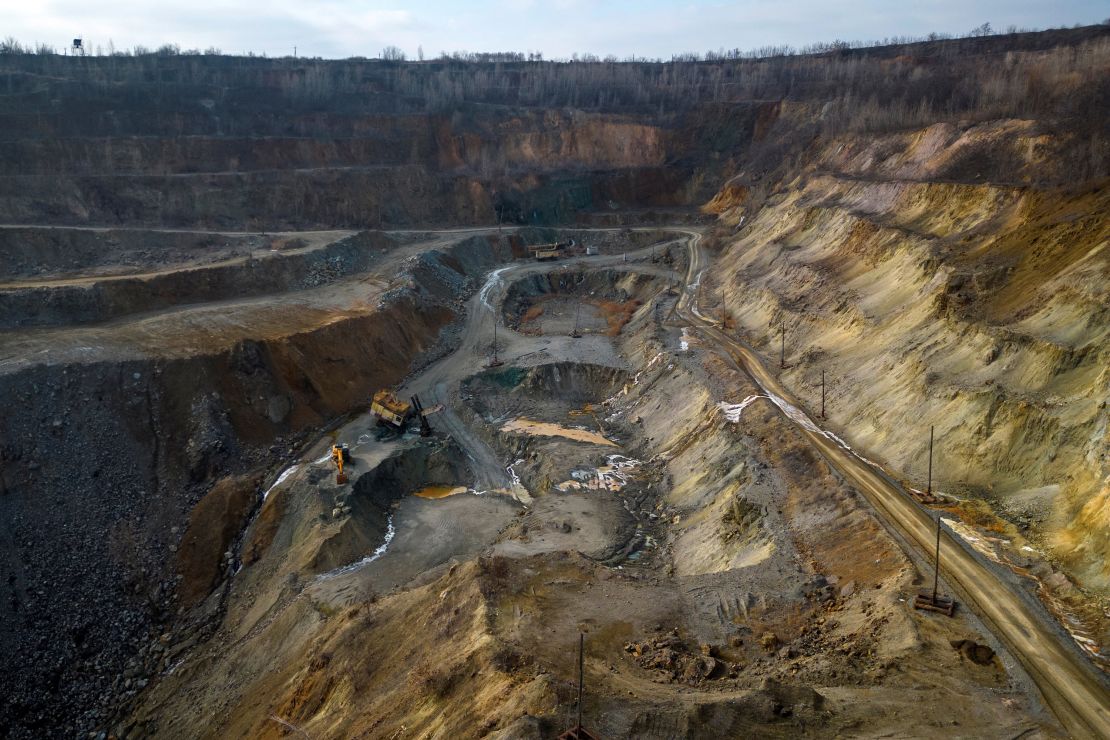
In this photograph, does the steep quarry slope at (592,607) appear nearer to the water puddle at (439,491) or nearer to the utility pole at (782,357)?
the water puddle at (439,491)

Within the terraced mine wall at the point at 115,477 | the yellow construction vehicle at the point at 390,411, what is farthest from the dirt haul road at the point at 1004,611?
the terraced mine wall at the point at 115,477

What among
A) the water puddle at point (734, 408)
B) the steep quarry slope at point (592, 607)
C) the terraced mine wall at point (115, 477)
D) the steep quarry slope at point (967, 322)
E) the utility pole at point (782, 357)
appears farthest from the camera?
the utility pole at point (782, 357)

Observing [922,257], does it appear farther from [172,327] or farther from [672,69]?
[672,69]

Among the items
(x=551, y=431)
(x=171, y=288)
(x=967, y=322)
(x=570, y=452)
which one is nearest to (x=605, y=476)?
(x=570, y=452)

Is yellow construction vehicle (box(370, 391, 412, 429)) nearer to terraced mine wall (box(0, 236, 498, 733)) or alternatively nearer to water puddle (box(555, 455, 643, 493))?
terraced mine wall (box(0, 236, 498, 733))

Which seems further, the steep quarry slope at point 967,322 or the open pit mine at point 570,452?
the steep quarry slope at point 967,322

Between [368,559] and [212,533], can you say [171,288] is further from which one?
[368,559]
